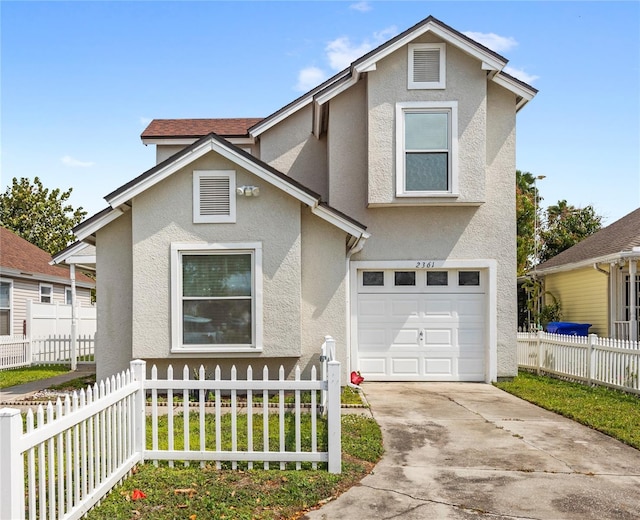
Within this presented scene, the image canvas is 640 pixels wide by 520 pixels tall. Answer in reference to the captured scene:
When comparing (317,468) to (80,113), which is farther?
(80,113)

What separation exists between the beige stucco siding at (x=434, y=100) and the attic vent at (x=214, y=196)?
3.30 meters

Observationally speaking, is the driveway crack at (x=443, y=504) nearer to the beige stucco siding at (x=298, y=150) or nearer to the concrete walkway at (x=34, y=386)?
the concrete walkway at (x=34, y=386)

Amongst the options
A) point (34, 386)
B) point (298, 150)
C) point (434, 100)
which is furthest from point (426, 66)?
point (34, 386)

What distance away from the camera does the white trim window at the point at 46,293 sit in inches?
887

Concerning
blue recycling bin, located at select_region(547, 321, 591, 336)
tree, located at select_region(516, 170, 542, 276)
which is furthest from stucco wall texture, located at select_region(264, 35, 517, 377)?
tree, located at select_region(516, 170, 542, 276)

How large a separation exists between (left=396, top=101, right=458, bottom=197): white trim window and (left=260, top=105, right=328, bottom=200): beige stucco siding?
286 centimetres

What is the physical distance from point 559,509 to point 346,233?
22.5ft

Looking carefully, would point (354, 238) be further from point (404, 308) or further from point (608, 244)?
point (608, 244)

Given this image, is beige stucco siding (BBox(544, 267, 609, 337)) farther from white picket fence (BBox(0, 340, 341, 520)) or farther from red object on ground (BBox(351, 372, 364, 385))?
white picket fence (BBox(0, 340, 341, 520))

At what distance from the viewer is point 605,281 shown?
17328 millimetres

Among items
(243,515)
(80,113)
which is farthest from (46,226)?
(243,515)

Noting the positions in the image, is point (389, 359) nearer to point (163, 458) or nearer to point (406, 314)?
point (406, 314)

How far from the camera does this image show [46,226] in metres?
42.9

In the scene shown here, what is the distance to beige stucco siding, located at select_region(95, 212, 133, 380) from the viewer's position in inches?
432
